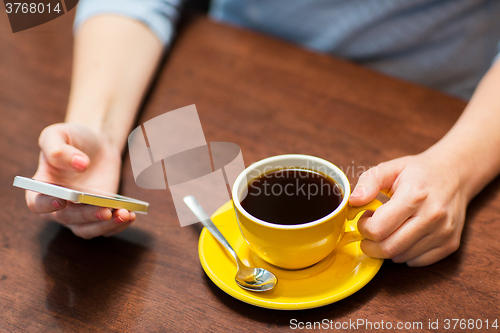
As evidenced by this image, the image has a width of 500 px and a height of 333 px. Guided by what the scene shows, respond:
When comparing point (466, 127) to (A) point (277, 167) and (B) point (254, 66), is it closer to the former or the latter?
(A) point (277, 167)

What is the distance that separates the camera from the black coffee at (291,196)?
57cm

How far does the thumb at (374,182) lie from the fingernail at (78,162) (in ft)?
1.26

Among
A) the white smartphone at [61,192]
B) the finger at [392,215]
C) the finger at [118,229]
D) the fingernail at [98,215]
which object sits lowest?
the finger at [118,229]

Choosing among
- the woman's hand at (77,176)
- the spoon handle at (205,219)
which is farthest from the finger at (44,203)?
the spoon handle at (205,219)

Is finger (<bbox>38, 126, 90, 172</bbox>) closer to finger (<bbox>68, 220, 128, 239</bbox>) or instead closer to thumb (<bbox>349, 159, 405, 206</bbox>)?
finger (<bbox>68, 220, 128, 239</bbox>)

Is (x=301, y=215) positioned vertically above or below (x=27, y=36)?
above

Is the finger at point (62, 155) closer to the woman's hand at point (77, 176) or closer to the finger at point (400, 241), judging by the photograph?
the woman's hand at point (77, 176)

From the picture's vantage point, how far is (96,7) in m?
1.03

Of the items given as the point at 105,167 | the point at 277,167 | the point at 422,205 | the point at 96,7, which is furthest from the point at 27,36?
the point at 422,205

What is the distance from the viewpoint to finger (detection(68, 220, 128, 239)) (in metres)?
0.64

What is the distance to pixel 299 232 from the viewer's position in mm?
514

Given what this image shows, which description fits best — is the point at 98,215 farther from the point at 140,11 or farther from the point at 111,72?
the point at 140,11

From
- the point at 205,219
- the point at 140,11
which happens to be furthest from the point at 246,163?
the point at 140,11

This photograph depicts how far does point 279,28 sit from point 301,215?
705mm
